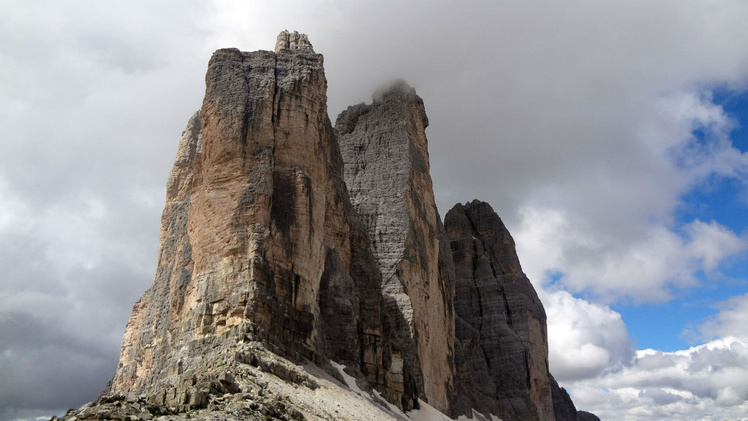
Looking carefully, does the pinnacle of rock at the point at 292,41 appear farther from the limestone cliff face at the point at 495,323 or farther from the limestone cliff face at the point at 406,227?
the limestone cliff face at the point at 495,323

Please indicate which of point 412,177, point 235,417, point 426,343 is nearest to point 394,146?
point 412,177

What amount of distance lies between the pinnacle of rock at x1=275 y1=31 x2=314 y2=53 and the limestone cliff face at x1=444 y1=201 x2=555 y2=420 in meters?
39.5

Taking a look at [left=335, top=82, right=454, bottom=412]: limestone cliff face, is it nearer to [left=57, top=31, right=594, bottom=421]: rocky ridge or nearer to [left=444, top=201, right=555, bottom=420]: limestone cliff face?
[left=57, top=31, right=594, bottom=421]: rocky ridge

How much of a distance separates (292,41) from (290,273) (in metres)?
18.0

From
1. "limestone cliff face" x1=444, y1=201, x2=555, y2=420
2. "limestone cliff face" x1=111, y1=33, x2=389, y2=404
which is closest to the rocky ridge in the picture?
"limestone cliff face" x1=111, y1=33, x2=389, y2=404

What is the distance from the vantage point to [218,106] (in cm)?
4072

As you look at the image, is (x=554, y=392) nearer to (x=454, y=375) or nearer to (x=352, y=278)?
(x=454, y=375)

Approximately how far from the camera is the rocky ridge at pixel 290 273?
31484 millimetres

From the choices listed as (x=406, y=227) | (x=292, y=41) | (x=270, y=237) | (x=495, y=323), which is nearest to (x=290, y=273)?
(x=270, y=237)

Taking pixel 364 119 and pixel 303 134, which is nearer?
pixel 303 134

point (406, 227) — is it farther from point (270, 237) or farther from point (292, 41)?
point (270, 237)

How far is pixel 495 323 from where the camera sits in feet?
294

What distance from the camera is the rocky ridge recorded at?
31.5 m

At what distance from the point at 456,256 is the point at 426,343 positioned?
39322mm
